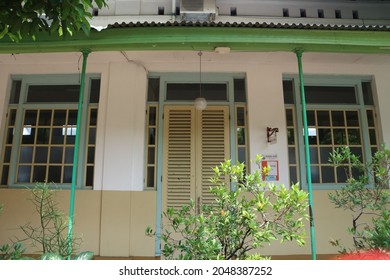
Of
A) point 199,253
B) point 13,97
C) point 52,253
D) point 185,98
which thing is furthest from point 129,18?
point 199,253

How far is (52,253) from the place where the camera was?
3438 mm

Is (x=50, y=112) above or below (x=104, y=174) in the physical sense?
above

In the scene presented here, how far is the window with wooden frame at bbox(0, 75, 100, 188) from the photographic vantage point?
5527 millimetres

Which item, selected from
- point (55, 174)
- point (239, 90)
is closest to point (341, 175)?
point (239, 90)

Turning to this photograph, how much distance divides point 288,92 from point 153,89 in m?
2.56

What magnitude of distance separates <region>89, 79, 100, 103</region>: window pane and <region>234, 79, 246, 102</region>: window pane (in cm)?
258

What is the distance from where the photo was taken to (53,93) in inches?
231

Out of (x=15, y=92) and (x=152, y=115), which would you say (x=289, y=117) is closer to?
(x=152, y=115)

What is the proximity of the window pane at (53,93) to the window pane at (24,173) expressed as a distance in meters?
1.27

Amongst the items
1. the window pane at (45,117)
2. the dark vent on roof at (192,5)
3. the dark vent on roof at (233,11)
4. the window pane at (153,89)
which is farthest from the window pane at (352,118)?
the window pane at (45,117)

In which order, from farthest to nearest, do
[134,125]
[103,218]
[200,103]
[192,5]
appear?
[192,5], [134,125], [200,103], [103,218]

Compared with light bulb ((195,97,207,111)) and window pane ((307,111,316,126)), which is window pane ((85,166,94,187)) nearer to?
light bulb ((195,97,207,111))
